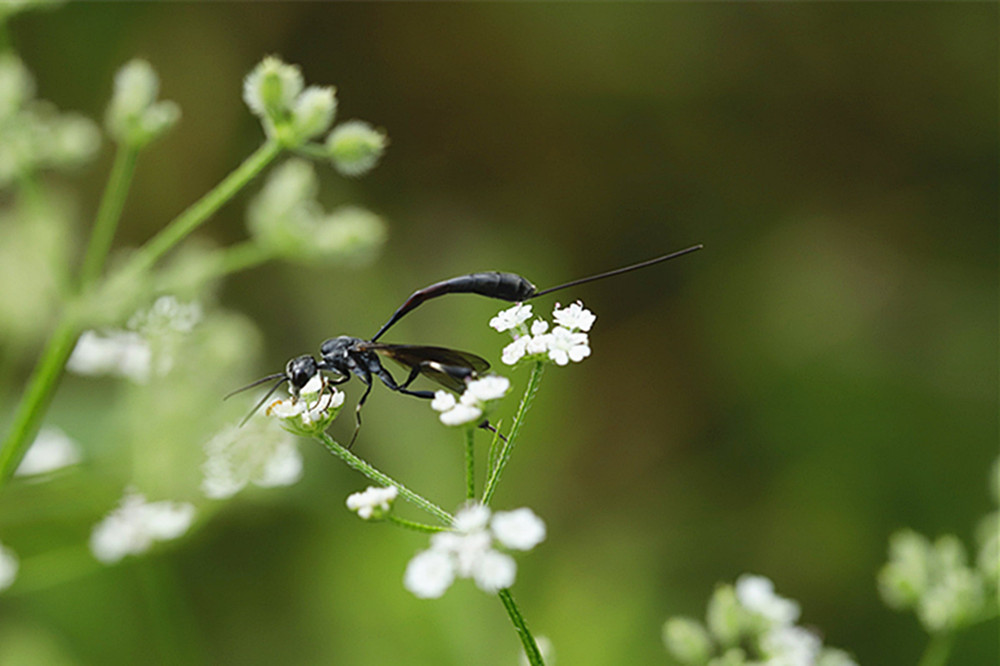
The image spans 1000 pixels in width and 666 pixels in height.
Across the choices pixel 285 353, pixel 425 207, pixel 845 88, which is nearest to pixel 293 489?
pixel 285 353

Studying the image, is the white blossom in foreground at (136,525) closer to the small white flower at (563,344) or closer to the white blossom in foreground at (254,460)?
the white blossom in foreground at (254,460)

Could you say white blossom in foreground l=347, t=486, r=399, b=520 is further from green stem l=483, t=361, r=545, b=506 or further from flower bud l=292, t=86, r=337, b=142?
flower bud l=292, t=86, r=337, b=142

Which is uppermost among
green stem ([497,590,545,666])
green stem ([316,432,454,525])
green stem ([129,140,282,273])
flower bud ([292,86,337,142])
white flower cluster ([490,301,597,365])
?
flower bud ([292,86,337,142])

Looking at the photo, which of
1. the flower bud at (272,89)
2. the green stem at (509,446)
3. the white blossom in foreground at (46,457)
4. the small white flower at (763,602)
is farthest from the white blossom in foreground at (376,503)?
the white blossom in foreground at (46,457)

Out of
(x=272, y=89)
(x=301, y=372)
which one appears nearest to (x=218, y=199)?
(x=272, y=89)

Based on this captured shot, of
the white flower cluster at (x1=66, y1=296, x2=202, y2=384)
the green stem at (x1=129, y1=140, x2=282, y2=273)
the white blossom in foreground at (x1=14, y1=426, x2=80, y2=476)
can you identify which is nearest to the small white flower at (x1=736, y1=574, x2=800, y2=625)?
the green stem at (x1=129, y1=140, x2=282, y2=273)

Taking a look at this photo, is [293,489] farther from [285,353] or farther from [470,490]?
[470,490]
